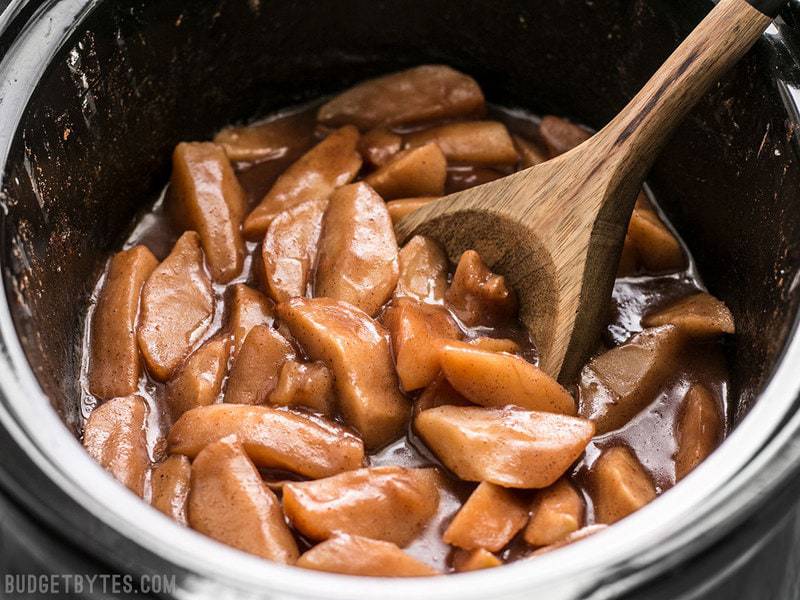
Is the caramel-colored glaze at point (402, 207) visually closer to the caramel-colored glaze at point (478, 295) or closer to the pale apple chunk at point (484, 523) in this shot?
the caramel-colored glaze at point (478, 295)

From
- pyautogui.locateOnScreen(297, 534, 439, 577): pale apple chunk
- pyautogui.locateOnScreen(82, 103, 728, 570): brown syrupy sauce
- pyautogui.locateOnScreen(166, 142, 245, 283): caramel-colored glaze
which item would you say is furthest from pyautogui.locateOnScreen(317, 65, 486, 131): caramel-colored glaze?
pyautogui.locateOnScreen(297, 534, 439, 577): pale apple chunk

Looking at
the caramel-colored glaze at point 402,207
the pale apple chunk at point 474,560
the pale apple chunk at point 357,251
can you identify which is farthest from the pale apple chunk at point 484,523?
the caramel-colored glaze at point 402,207

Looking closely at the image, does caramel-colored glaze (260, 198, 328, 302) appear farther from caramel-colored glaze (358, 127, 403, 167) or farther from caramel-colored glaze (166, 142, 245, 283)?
caramel-colored glaze (358, 127, 403, 167)

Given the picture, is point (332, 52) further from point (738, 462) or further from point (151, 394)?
point (738, 462)

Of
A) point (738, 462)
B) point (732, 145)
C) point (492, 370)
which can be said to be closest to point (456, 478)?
point (492, 370)

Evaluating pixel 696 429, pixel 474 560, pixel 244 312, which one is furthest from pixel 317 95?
pixel 474 560

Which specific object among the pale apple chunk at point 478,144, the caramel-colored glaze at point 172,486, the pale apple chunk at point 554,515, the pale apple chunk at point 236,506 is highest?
the pale apple chunk at point 478,144
